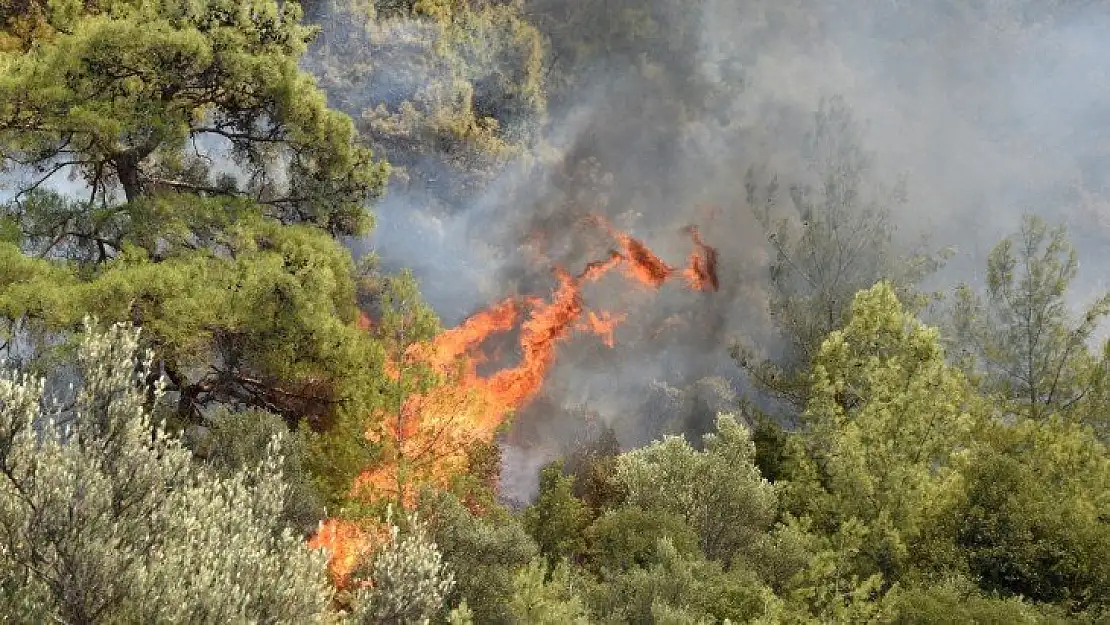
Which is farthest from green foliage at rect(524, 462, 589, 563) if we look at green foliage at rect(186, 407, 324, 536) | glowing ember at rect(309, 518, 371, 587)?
green foliage at rect(186, 407, 324, 536)

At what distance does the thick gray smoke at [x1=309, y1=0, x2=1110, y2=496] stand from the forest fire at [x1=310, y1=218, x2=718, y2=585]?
0.80 m

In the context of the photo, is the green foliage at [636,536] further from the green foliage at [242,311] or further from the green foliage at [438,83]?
the green foliage at [438,83]

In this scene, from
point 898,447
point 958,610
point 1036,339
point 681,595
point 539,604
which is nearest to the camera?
point 958,610

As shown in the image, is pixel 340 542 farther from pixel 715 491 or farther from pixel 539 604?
pixel 715 491

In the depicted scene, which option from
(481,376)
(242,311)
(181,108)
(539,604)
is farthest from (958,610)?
(481,376)

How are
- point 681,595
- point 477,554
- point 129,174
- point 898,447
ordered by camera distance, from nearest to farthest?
point 681,595 → point 477,554 → point 898,447 → point 129,174

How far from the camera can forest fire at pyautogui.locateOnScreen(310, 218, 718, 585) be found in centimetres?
2036

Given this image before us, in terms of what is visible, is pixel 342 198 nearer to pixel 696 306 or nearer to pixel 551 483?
pixel 551 483

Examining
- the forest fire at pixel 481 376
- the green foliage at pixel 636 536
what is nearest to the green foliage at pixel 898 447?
the green foliage at pixel 636 536

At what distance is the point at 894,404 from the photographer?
1811 centimetres

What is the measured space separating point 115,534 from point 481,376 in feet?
92.6

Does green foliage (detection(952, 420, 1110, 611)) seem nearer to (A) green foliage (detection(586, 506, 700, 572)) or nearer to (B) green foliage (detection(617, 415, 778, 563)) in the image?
(B) green foliage (detection(617, 415, 778, 563))

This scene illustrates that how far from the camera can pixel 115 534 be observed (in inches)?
432

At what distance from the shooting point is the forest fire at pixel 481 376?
66.8 ft
